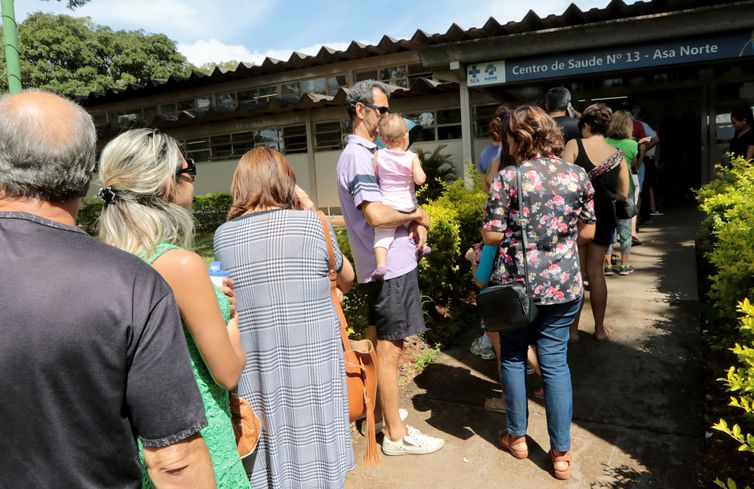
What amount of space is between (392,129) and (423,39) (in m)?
11.2

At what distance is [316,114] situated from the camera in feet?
55.0

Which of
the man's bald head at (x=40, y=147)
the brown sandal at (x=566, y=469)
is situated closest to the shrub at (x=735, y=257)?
the brown sandal at (x=566, y=469)

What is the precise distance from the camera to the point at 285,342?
2236 millimetres

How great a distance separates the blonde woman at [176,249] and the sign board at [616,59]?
7.44 m

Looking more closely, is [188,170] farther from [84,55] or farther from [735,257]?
[84,55]

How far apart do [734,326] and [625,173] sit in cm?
132

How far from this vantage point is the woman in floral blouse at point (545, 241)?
2926 millimetres

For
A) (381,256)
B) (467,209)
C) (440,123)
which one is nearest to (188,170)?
(381,256)

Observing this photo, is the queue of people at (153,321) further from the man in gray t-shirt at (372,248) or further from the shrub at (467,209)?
the shrub at (467,209)

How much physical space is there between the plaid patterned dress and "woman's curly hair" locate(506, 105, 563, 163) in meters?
1.32

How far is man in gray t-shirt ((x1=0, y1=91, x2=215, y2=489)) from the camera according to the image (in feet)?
3.78

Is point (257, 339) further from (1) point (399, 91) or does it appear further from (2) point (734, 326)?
(1) point (399, 91)

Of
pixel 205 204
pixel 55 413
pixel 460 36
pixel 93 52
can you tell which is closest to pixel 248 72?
pixel 205 204

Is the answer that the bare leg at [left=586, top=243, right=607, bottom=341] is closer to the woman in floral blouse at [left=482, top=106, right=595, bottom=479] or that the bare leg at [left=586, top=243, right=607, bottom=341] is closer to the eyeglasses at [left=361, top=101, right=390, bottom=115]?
the woman in floral blouse at [left=482, top=106, right=595, bottom=479]
